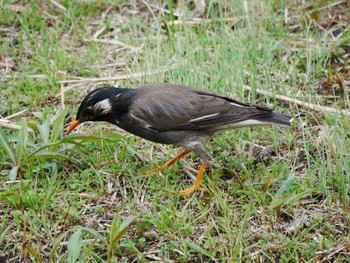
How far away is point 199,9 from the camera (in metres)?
8.70

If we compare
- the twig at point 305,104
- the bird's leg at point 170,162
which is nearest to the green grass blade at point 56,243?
the bird's leg at point 170,162

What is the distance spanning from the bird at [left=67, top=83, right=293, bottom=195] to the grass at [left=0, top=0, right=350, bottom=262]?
241 mm

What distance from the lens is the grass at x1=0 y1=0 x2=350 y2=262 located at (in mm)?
5297

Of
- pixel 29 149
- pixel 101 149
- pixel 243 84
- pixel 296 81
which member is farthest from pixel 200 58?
pixel 29 149

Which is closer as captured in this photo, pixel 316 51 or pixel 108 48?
pixel 316 51

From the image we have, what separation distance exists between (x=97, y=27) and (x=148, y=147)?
2.69m

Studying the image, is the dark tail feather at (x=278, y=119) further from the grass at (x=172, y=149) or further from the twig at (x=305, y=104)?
the twig at (x=305, y=104)

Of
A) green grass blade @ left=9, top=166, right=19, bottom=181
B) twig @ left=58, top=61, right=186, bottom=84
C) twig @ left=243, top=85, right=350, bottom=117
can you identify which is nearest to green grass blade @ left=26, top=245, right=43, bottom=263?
green grass blade @ left=9, top=166, right=19, bottom=181

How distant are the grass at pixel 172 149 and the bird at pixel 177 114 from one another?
0.79ft

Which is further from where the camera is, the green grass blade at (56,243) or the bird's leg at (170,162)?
the bird's leg at (170,162)

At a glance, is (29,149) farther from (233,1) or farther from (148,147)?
(233,1)

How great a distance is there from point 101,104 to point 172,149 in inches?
38.0

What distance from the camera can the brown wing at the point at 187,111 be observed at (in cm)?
603

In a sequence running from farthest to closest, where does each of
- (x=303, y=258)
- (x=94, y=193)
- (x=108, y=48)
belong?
1. (x=108, y=48)
2. (x=94, y=193)
3. (x=303, y=258)
